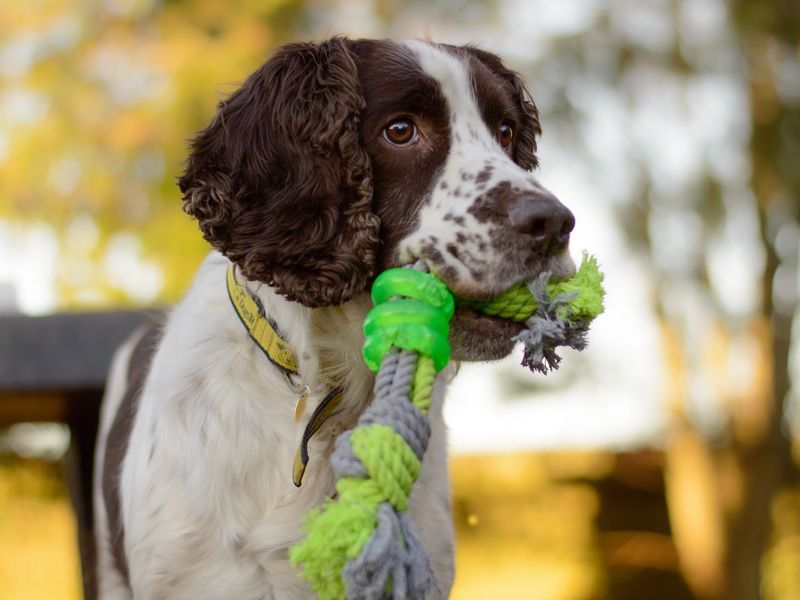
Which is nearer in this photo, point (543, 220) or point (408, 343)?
point (408, 343)

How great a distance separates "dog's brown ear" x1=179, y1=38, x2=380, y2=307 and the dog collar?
0.56 ft

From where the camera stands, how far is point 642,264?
28.5 feet

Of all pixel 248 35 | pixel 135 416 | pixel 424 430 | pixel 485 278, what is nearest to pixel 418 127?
pixel 485 278

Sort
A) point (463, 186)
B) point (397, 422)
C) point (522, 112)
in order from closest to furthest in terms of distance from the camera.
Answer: point (397, 422) → point (463, 186) → point (522, 112)

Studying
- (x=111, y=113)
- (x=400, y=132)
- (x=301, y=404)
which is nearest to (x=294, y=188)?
(x=400, y=132)

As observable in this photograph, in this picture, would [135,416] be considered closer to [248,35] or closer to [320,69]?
[320,69]

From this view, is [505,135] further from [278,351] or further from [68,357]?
[68,357]

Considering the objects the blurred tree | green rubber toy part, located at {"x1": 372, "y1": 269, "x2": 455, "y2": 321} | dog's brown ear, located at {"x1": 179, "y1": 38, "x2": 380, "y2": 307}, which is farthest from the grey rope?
the blurred tree

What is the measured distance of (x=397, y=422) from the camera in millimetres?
1796

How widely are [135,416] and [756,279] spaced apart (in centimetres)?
667

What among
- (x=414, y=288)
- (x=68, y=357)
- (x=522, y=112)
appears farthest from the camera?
(x=68, y=357)

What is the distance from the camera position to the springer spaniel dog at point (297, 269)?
91.6 inches

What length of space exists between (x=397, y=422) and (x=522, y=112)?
139 cm

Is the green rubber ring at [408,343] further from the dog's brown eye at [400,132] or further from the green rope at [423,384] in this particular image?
the dog's brown eye at [400,132]
